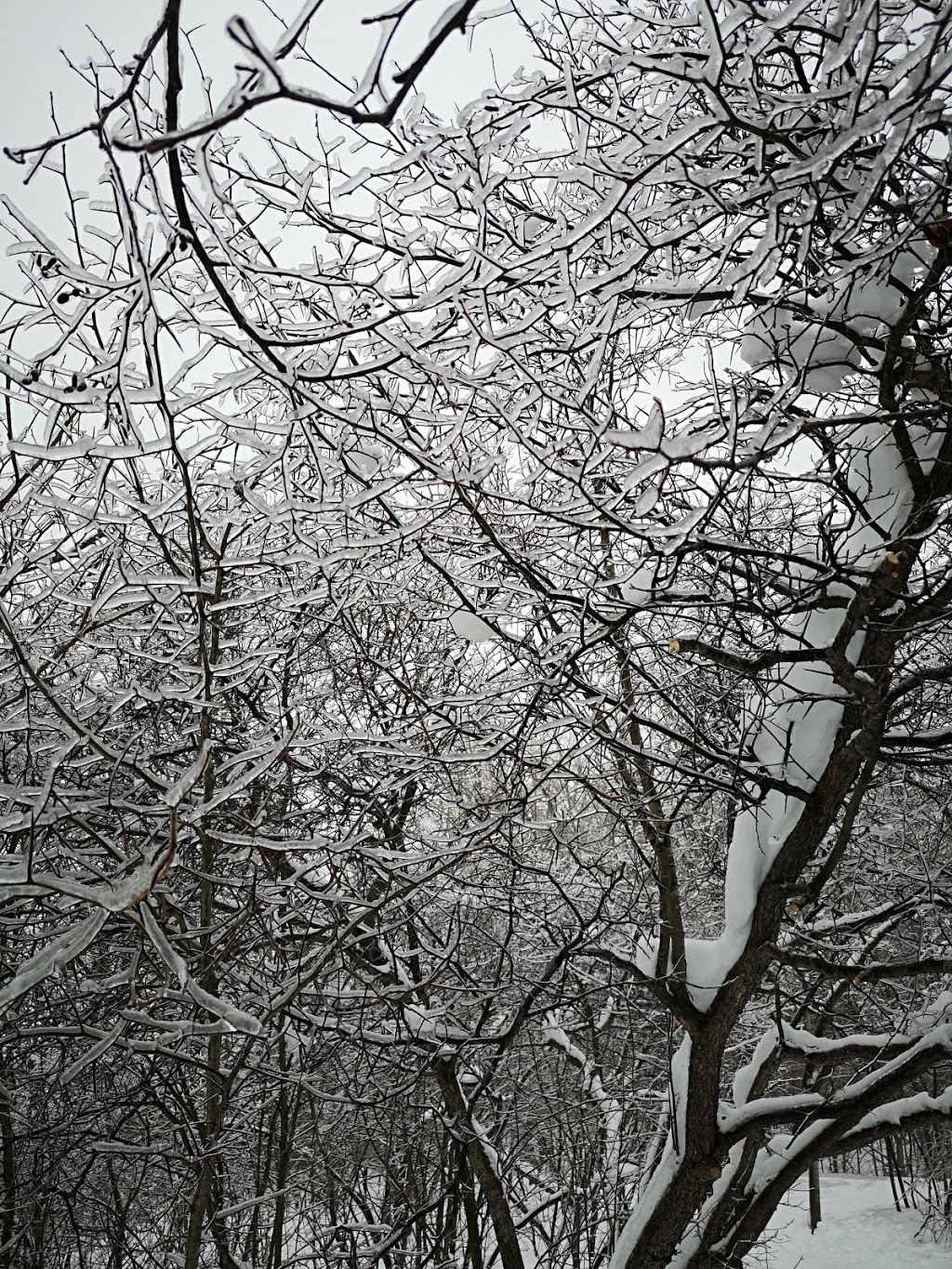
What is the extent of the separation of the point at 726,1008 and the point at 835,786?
50.9 inches

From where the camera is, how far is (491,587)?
9.53ft

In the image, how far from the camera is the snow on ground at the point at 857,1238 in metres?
14.2

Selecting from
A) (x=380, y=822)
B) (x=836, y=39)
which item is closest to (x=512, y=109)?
(x=836, y=39)

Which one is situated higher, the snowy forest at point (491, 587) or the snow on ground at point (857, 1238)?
the snowy forest at point (491, 587)

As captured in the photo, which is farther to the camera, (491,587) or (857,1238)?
(857,1238)

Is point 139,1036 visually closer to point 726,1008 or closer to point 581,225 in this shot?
point 726,1008

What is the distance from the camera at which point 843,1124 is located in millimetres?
3957

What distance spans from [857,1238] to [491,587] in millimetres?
19287

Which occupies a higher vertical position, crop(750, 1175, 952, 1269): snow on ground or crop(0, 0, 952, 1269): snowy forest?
crop(0, 0, 952, 1269): snowy forest

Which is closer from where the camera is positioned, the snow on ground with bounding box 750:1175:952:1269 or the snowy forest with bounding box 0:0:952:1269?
the snowy forest with bounding box 0:0:952:1269

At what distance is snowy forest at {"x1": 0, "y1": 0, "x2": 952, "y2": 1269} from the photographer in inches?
73.4

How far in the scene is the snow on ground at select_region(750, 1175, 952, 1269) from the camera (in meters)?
14.2

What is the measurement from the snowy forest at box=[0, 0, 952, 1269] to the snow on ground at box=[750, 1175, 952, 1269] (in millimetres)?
10403

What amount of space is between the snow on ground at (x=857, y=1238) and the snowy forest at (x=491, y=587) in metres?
10.4
